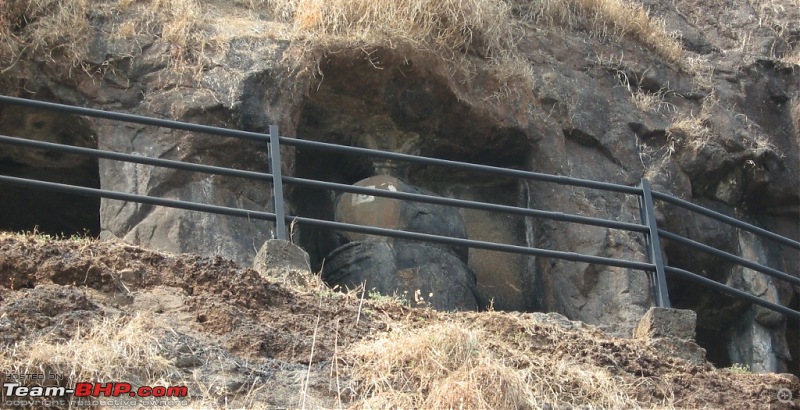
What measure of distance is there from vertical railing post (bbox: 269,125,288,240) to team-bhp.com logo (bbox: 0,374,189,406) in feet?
6.88

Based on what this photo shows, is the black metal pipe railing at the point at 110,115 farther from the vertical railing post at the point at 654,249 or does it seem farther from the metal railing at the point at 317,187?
the vertical railing post at the point at 654,249

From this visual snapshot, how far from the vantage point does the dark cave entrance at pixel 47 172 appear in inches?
449

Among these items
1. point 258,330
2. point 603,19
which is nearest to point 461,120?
point 603,19

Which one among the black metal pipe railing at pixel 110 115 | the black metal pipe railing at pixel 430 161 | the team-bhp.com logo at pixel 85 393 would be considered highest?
the black metal pipe railing at pixel 110 115

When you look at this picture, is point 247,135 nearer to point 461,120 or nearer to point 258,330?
point 258,330

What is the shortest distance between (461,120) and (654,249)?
2.92 meters

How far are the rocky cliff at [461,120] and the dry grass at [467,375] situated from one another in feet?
9.67

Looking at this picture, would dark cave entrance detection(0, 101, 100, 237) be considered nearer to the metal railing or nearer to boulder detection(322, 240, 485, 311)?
boulder detection(322, 240, 485, 311)

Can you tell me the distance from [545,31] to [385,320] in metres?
5.63

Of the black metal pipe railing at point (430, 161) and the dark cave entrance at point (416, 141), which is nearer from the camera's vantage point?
the black metal pipe railing at point (430, 161)

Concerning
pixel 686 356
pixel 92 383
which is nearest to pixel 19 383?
pixel 92 383

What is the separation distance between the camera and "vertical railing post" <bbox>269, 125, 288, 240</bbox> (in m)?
9.23

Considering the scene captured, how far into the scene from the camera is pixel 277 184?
30.8ft

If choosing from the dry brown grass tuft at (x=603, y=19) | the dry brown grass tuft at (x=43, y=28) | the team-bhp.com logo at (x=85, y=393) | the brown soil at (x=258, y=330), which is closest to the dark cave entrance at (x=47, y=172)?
the dry brown grass tuft at (x=43, y=28)
